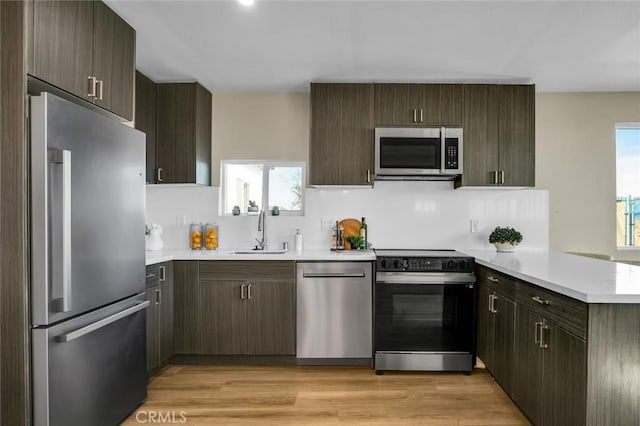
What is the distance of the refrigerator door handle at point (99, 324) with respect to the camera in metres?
1.88

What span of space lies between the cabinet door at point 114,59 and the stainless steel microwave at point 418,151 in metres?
1.99

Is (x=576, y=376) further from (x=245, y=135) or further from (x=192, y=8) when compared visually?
(x=245, y=135)

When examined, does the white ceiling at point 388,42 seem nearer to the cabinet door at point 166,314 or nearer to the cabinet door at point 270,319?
the cabinet door at point 166,314

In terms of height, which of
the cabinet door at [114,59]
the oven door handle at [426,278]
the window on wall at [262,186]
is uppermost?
the cabinet door at [114,59]

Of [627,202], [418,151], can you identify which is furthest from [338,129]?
[627,202]

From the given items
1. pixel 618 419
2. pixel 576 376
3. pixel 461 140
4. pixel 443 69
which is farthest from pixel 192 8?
pixel 618 419

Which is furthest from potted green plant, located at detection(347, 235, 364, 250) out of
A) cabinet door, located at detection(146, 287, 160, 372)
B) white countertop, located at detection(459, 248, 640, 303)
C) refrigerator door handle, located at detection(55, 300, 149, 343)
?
refrigerator door handle, located at detection(55, 300, 149, 343)

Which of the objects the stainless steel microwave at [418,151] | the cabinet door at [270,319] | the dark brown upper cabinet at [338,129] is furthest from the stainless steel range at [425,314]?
the dark brown upper cabinet at [338,129]

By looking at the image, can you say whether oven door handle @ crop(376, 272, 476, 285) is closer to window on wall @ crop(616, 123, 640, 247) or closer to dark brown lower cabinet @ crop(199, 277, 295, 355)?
dark brown lower cabinet @ crop(199, 277, 295, 355)

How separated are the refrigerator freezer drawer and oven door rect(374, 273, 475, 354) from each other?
1769 mm

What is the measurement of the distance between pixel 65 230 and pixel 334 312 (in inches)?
84.4

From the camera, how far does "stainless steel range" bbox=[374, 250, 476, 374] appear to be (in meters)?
3.30

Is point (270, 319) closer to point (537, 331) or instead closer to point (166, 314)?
point (166, 314)

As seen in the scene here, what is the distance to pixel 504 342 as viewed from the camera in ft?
9.12
